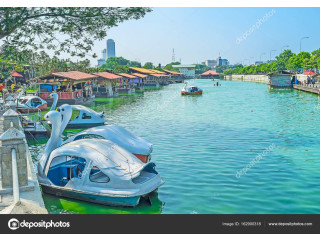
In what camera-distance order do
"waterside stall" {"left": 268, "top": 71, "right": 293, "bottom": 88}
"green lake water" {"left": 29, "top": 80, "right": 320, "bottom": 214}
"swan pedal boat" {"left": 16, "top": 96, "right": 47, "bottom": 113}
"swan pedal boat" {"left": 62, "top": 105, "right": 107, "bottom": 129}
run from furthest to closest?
1. "waterside stall" {"left": 268, "top": 71, "right": 293, "bottom": 88}
2. "swan pedal boat" {"left": 16, "top": 96, "right": 47, "bottom": 113}
3. "swan pedal boat" {"left": 62, "top": 105, "right": 107, "bottom": 129}
4. "green lake water" {"left": 29, "top": 80, "right": 320, "bottom": 214}

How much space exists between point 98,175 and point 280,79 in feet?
235

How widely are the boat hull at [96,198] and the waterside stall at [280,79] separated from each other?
71.0 metres

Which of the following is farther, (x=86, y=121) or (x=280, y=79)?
(x=280, y=79)

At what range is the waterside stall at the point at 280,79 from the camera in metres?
77.6

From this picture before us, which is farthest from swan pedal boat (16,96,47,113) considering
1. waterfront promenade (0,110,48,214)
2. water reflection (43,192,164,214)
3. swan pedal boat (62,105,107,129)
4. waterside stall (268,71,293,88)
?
waterside stall (268,71,293,88)

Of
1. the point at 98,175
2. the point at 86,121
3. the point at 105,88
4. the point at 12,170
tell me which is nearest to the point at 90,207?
the point at 98,175

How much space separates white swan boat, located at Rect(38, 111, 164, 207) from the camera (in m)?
12.0

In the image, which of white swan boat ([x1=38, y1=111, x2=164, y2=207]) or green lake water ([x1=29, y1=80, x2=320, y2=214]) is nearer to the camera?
white swan boat ([x1=38, y1=111, x2=164, y2=207])

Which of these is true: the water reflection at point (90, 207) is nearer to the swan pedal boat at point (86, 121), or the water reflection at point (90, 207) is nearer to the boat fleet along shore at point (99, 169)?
the boat fleet along shore at point (99, 169)

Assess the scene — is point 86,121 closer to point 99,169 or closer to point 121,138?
point 121,138

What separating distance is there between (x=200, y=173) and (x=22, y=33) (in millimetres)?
10644

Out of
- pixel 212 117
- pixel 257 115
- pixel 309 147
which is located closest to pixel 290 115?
pixel 257 115

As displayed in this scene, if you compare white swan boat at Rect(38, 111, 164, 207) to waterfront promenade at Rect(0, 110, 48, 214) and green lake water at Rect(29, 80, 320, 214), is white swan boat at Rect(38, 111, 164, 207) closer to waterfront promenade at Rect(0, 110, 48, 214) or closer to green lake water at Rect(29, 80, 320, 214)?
green lake water at Rect(29, 80, 320, 214)

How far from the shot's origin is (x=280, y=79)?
258ft
